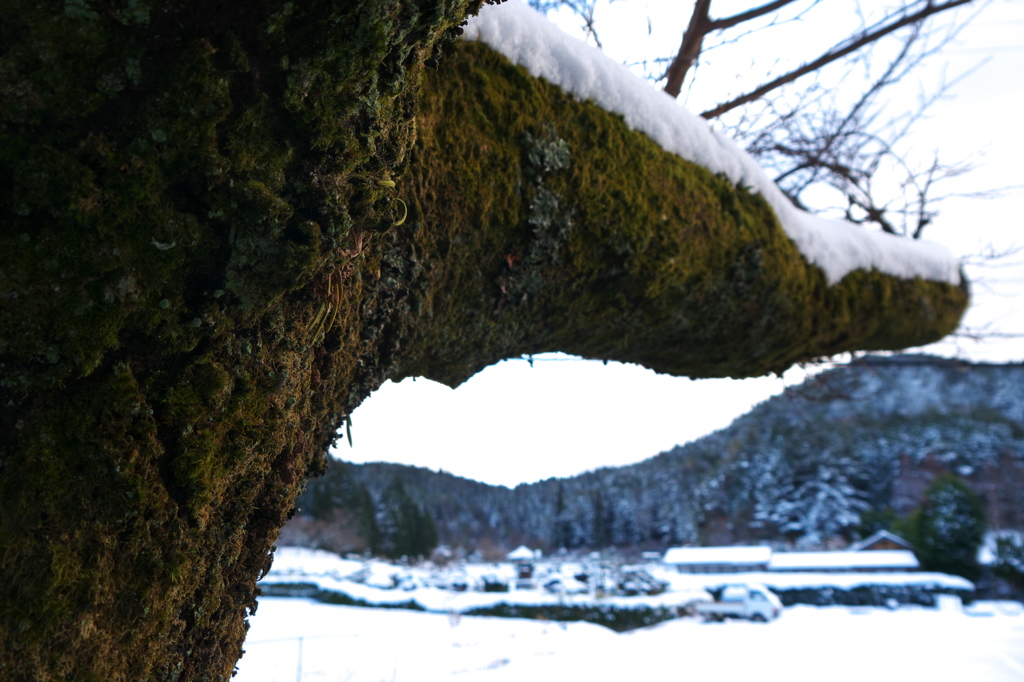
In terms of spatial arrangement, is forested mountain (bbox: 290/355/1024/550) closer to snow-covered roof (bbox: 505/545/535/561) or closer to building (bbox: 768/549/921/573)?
snow-covered roof (bbox: 505/545/535/561)

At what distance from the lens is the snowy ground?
806cm

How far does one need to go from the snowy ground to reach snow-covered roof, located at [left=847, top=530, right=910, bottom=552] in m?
7.12

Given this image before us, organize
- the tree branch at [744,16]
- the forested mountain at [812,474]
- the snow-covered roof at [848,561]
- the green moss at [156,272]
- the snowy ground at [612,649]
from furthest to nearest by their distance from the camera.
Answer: the snow-covered roof at [848,561]
the forested mountain at [812,474]
the snowy ground at [612,649]
the tree branch at [744,16]
the green moss at [156,272]

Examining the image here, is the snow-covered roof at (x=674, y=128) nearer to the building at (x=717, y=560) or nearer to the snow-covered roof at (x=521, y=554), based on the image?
the snow-covered roof at (x=521, y=554)

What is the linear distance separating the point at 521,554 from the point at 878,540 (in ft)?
53.8

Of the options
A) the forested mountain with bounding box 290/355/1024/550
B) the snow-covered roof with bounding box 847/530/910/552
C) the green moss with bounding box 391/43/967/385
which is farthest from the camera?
the snow-covered roof with bounding box 847/530/910/552

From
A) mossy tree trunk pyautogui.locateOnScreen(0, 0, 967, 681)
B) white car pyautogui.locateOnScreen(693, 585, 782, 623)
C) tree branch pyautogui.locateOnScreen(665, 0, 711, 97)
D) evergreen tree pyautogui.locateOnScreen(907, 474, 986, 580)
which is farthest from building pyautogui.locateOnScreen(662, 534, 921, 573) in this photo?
mossy tree trunk pyautogui.locateOnScreen(0, 0, 967, 681)

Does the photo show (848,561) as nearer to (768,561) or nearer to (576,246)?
(768,561)

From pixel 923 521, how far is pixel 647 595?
12.4m

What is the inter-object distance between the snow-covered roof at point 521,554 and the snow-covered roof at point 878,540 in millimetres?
15333

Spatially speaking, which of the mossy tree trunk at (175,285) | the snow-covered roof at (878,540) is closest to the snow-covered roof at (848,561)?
the snow-covered roof at (878,540)

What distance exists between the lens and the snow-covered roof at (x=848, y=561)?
21109mm

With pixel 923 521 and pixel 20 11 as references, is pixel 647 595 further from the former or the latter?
pixel 20 11

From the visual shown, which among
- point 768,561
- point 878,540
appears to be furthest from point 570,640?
point 878,540
